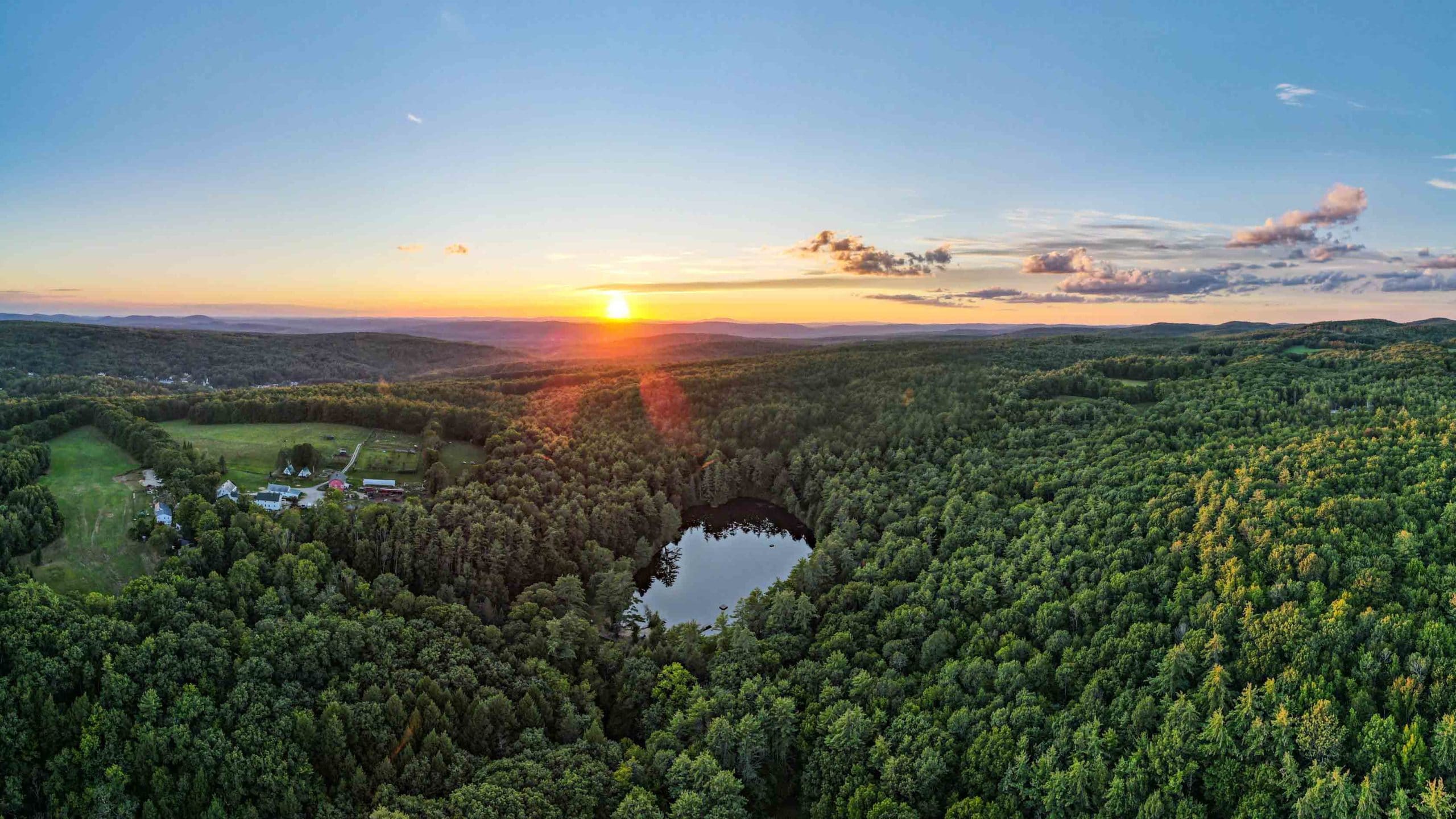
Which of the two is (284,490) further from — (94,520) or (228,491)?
(94,520)

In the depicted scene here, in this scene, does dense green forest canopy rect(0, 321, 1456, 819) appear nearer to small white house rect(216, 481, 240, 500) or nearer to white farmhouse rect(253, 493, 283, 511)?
small white house rect(216, 481, 240, 500)

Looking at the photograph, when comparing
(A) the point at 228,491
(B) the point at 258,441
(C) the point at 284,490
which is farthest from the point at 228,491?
(B) the point at 258,441

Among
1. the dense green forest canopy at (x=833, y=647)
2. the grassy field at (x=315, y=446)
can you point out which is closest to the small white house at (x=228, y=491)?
the dense green forest canopy at (x=833, y=647)

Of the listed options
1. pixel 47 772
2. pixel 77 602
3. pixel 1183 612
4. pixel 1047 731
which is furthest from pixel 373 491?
pixel 1183 612

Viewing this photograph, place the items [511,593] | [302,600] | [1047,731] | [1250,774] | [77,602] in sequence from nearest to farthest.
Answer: [1250,774]
[1047,731]
[77,602]
[302,600]
[511,593]

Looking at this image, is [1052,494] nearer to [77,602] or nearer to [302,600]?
[302,600]

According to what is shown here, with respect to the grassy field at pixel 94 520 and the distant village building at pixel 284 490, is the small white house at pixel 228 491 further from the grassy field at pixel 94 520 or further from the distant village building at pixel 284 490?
the grassy field at pixel 94 520
